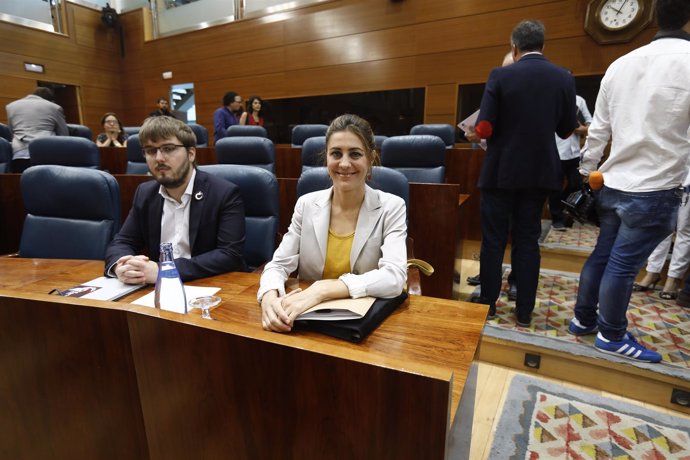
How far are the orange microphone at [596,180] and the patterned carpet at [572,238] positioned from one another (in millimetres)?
1200

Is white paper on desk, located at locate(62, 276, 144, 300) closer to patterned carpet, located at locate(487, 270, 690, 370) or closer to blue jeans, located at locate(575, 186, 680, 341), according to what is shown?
patterned carpet, located at locate(487, 270, 690, 370)

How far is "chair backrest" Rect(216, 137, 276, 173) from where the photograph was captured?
338 centimetres

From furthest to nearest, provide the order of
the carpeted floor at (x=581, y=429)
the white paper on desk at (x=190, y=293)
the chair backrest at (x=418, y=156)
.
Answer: the chair backrest at (x=418, y=156)
the carpeted floor at (x=581, y=429)
the white paper on desk at (x=190, y=293)

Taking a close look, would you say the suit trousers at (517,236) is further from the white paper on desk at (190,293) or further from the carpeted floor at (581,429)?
the white paper on desk at (190,293)

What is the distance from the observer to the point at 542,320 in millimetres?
2160

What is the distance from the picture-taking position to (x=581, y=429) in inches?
59.9

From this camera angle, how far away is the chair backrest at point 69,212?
5.81ft

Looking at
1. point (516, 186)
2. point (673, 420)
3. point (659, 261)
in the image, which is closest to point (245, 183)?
point (516, 186)

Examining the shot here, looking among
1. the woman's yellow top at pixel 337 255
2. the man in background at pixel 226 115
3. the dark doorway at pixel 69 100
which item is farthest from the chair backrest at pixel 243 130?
the dark doorway at pixel 69 100

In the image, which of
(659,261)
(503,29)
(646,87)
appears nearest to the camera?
(646,87)

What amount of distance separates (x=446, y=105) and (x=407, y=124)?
0.58 metres

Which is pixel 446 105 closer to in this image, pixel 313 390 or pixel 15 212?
pixel 15 212

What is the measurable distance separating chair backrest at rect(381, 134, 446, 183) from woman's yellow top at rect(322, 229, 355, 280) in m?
1.87

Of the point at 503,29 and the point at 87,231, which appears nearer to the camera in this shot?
the point at 87,231
